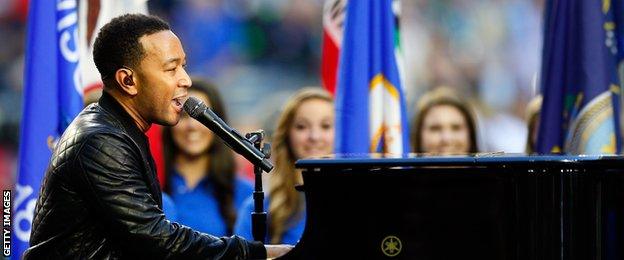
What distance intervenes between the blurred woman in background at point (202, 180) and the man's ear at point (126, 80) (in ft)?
12.9

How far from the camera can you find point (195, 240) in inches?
126

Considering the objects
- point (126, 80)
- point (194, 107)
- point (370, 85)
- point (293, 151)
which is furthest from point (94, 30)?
point (194, 107)

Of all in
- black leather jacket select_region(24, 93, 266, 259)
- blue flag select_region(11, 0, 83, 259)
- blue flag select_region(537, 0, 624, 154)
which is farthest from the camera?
blue flag select_region(537, 0, 624, 154)

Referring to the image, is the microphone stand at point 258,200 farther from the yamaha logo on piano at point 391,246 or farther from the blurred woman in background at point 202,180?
the blurred woman in background at point 202,180

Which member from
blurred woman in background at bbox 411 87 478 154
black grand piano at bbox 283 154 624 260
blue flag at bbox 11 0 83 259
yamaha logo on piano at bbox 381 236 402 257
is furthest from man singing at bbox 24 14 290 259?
blurred woman in background at bbox 411 87 478 154

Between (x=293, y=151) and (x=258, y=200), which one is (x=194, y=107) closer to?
(x=258, y=200)

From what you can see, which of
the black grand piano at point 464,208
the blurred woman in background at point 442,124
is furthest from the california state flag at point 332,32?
the black grand piano at point 464,208

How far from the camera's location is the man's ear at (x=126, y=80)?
10.9ft

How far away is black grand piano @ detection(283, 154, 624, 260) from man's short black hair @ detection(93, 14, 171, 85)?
0.65 meters

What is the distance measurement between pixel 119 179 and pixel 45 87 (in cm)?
346

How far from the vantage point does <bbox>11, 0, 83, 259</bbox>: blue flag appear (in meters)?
6.34

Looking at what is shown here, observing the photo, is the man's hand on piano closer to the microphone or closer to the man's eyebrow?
the microphone

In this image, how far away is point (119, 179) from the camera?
3098 millimetres

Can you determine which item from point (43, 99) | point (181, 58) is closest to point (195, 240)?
point (181, 58)
